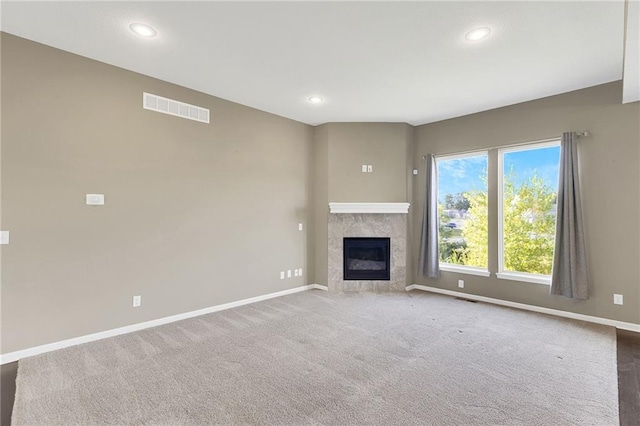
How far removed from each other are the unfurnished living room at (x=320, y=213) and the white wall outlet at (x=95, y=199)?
0.02 m

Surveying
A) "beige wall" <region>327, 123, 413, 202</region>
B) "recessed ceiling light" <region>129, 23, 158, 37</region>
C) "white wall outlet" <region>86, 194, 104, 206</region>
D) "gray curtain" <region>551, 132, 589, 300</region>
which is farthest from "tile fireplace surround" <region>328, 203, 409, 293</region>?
"recessed ceiling light" <region>129, 23, 158, 37</region>

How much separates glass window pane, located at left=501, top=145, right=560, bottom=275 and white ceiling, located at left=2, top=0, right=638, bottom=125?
3.07 ft

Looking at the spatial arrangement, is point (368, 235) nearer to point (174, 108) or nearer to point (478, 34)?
point (478, 34)

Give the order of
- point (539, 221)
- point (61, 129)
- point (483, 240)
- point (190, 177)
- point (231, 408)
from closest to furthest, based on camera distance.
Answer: point (231, 408), point (61, 129), point (190, 177), point (539, 221), point (483, 240)

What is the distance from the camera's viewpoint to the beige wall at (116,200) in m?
3.00

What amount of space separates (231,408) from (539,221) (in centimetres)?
464

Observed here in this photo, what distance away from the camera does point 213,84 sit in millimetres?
4031

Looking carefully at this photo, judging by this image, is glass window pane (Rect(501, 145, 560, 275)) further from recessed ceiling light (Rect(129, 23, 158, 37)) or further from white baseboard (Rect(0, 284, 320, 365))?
recessed ceiling light (Rect(129, 23, 158, 37))

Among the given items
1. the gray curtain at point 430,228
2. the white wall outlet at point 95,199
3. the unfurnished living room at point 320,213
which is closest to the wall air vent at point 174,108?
the unfurnished living room at point 320,213

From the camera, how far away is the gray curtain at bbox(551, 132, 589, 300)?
402 cm

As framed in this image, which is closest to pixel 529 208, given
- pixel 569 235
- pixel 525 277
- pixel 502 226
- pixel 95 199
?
pixel 502 226

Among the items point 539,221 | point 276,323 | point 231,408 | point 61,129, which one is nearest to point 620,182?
point 539,221

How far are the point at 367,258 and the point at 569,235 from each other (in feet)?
9.70

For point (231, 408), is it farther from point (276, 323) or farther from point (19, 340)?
point (19, 340)
